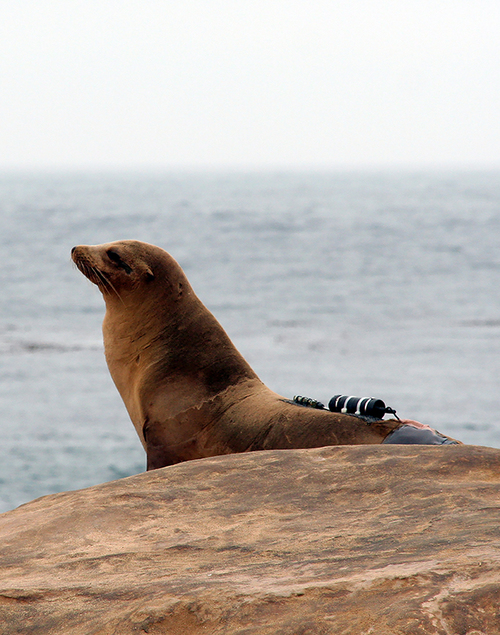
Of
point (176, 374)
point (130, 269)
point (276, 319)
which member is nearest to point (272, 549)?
point (176, 374)

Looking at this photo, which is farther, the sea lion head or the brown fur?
the sea lion head

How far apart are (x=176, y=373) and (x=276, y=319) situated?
1647 cm

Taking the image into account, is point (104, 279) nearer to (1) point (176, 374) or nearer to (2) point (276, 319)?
(1) point (176, 374)

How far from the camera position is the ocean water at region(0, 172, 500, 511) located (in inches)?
467

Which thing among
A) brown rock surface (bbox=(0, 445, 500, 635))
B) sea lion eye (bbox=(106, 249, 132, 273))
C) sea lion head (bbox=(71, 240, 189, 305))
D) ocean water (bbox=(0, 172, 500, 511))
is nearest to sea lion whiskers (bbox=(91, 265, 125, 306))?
sea lion head (bbox=(71, 240, 189, 305))

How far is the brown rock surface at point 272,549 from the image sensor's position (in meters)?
1.95

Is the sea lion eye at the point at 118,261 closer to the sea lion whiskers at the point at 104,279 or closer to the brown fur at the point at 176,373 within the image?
the brown fur at the point at 176,373

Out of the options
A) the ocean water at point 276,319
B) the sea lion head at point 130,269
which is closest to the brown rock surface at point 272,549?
the sea lion head at point 130,269

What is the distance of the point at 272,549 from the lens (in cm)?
243

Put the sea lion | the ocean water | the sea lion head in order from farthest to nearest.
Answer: the ocean water, the sea lion head, the sea lion

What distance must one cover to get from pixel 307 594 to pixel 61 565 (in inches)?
33.0

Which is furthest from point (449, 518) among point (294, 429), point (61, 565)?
point (294, 429)

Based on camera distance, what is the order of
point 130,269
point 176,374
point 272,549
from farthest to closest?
Answer: point 130,269 < point 176,374 < point 272,549

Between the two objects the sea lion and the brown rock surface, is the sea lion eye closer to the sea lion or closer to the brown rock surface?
the sea lion
